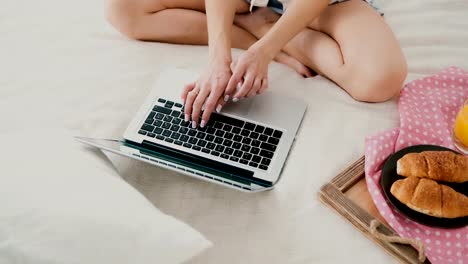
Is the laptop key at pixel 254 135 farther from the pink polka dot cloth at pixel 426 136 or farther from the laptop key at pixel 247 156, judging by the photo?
the pink polka dot cloth at pixel 426 136

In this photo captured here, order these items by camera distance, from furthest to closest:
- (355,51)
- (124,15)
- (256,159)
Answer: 1. (124,15)
2. (355,51)
3. (256,159)

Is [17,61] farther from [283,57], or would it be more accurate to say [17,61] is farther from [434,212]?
[434,212]

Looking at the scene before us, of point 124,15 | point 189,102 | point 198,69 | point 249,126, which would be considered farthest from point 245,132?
point 124,15

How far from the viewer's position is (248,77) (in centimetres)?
96

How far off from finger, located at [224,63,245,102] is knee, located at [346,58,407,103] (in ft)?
0.79

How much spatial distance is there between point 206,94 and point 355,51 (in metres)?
0.34

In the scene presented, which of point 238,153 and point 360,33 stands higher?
point 360,33

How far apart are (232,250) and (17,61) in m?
0.69

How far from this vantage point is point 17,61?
113 centimetres

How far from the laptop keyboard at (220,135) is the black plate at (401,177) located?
0.21 metres

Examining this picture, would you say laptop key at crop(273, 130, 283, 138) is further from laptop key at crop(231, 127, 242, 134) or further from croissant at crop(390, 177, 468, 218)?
croissant at crop(390, 177, 468, 218)

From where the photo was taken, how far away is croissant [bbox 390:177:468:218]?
2.61ft

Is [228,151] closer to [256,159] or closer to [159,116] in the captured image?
[256,159]

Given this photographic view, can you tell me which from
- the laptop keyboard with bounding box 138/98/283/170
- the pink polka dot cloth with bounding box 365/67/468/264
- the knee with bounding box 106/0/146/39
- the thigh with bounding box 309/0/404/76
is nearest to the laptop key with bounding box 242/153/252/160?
the laptop keyboard with bounding box 138/98/283/170
